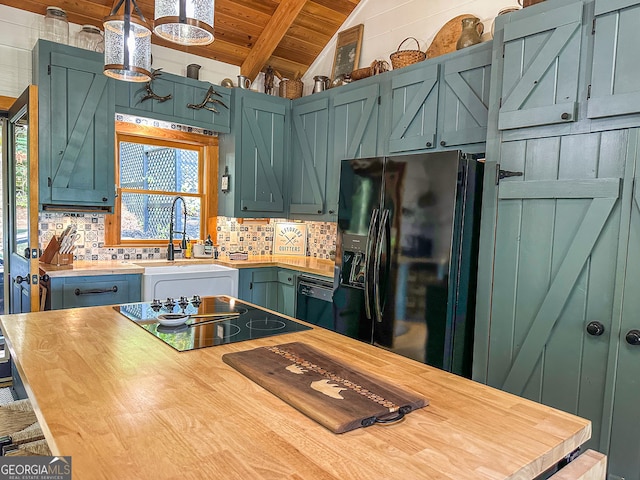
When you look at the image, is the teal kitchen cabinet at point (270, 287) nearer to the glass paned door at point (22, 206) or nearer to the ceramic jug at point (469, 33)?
the glass paned door at point (22, 206)

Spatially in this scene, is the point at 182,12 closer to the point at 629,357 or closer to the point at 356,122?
the point at 629,357

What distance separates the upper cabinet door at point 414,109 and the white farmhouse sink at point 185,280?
1783mm

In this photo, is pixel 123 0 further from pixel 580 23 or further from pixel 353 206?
pixel 580 23

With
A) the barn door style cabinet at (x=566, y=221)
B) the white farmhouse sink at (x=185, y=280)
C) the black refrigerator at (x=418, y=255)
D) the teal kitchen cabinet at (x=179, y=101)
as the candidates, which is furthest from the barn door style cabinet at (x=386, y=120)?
the white farmhouse sink at (x=185, y=280)

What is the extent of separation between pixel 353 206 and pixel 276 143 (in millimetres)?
1728

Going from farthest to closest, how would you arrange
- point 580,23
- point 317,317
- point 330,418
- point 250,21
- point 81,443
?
point 250,21 < point 317,317 < point 580,23 < point 330,418 < point 81,443

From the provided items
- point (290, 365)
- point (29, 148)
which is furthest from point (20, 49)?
point (290, 365)

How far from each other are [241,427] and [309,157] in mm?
3473

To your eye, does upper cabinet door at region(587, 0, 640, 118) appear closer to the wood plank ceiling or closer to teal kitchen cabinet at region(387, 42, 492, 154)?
teal kitchen cabinet at region(387, 42, 492, 154)

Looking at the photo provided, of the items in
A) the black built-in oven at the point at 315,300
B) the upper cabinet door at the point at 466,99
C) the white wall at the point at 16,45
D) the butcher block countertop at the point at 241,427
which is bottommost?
the black built-in oven at the point at 315,300

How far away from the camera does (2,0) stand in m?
3.31

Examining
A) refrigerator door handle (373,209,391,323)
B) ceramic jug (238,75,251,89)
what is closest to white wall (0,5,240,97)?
ceramic jug (238,75,251,89)

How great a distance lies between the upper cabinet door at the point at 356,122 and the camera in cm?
358

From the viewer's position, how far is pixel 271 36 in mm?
4195
